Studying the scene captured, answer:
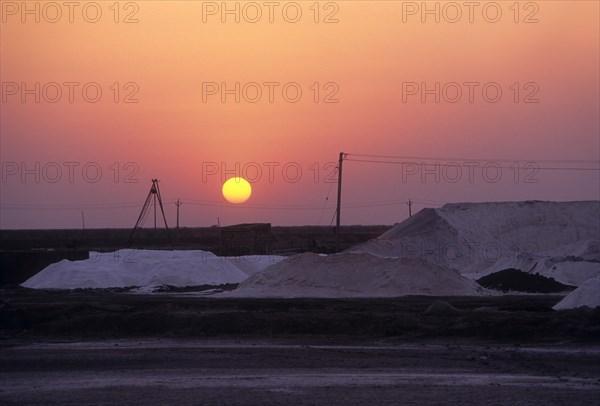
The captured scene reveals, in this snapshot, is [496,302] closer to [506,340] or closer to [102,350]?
[506,340]

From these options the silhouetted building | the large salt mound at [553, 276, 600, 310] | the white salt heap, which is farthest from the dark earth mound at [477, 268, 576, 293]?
the silhouetted building

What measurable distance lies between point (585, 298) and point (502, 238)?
36602mm

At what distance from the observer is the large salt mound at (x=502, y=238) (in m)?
50.1

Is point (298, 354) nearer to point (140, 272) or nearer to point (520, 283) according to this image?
point (520, 283)

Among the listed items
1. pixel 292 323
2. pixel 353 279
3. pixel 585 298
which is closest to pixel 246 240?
pixel 353 279

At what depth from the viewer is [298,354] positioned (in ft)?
64.7

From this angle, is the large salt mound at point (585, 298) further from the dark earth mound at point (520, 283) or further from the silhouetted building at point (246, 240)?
the silhouetted building at point (246, 240)

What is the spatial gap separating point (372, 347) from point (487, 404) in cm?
810

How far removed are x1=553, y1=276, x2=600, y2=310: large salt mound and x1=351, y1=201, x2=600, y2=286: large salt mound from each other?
17238 millimetres

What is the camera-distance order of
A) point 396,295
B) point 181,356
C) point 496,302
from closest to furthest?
point 181,356 → point 496,302 → point 396,295

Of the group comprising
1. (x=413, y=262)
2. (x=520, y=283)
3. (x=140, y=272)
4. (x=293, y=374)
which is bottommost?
(x=520, y=283)

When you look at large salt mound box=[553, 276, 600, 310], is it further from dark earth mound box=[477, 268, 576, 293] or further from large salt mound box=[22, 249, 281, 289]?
large salt mound box=[22, 249, 281, 289]

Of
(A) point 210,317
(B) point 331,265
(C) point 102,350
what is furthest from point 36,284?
(C) point 102,350

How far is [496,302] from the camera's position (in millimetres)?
33438
